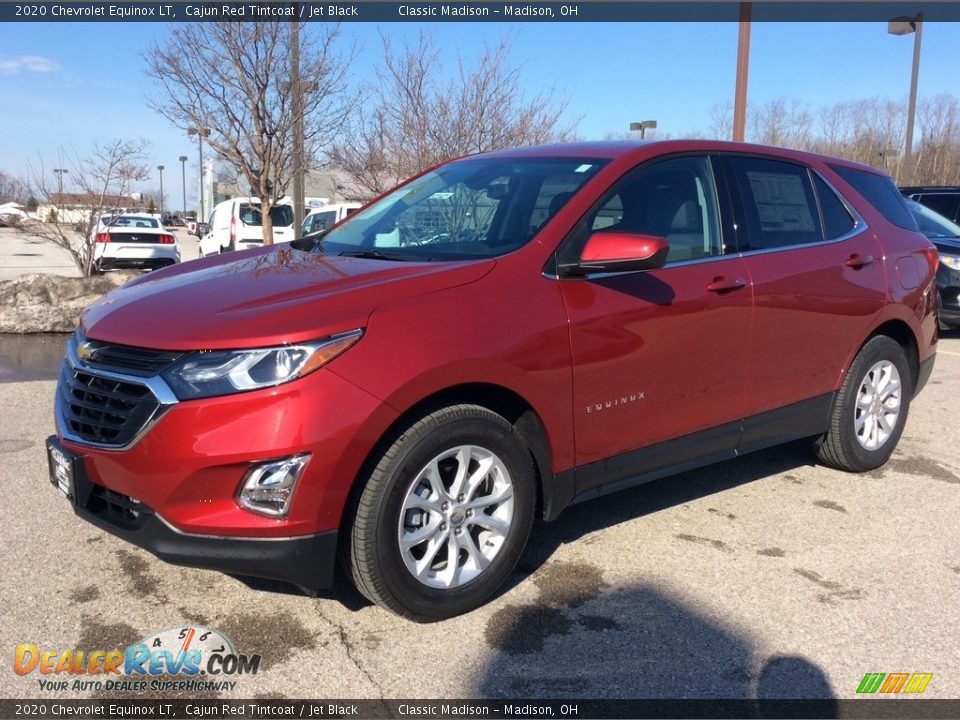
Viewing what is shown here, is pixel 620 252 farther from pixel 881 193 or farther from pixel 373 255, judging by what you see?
pixel 881 193

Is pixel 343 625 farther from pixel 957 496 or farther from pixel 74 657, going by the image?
pixel 957 496

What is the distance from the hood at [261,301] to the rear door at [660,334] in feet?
1.86

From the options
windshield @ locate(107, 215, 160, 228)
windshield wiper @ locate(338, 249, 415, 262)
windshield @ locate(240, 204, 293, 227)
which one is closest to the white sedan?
windshield @ locate(240, 204, 293, 227)

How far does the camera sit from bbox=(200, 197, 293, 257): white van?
1866 cm

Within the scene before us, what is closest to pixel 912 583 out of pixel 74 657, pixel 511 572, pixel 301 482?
pixel 511 572

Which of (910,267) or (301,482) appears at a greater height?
(910,267)

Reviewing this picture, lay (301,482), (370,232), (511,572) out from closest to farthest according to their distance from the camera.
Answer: (301,482)
(511,572)
(370,232)

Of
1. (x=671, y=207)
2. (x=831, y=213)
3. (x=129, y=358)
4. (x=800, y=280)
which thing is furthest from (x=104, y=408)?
(x=831, y=213)

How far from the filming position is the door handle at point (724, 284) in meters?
3.85

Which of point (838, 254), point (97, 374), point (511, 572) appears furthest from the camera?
point (838, 254)

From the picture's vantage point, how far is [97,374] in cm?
299

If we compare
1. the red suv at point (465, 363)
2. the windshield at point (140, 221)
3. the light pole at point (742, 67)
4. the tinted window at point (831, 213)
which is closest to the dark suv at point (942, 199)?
the light pole at point (742, 67)

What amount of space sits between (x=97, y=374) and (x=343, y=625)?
1275mm

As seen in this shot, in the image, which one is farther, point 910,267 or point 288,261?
point 910,267
